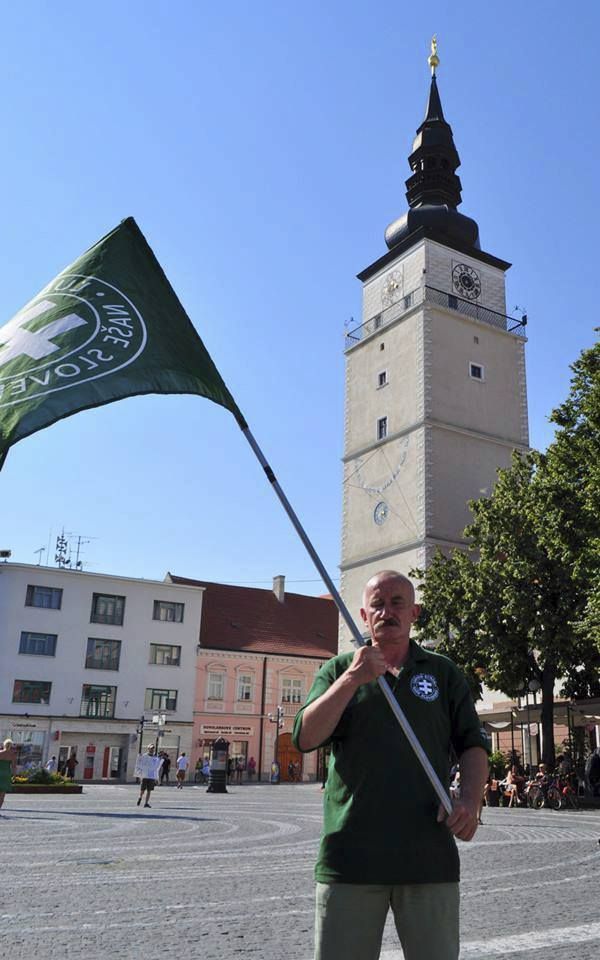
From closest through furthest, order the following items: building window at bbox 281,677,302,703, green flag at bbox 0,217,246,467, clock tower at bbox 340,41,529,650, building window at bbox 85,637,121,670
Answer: green flag at bbox 0,217,246,467 < clock tower at bbox 340,41,529,650 < building window at bbox 85,637,121,670 < building window at bbox 281,677,302,703

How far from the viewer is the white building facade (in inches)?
2051

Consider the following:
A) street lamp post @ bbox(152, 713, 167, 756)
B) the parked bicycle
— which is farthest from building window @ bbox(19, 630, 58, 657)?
the parked bicycle

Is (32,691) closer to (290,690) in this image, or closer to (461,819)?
(290,690)

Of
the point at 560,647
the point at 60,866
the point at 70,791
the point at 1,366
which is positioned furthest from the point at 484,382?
the point at 1,366

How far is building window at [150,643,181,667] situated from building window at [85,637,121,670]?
2.44m

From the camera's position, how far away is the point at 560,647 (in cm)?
3011

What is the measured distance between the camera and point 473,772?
3.59 metres

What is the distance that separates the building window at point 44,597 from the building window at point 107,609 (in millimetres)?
2336

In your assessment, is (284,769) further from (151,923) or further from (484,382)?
(151,923)

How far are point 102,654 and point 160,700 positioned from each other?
4775mm

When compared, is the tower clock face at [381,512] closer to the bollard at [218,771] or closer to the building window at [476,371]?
the building window at [476,371]

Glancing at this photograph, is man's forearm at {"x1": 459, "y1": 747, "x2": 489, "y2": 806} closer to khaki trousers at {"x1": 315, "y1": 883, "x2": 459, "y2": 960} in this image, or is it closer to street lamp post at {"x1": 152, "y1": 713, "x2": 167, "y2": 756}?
khaki trousers at {"x1": 315, "y1": 883, "x2": 459, "y2": 960}

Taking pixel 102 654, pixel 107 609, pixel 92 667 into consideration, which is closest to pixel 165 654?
pixel 102 654

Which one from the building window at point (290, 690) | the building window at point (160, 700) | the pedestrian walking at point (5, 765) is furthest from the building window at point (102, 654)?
the pedestrian walking at point (5, 765)
